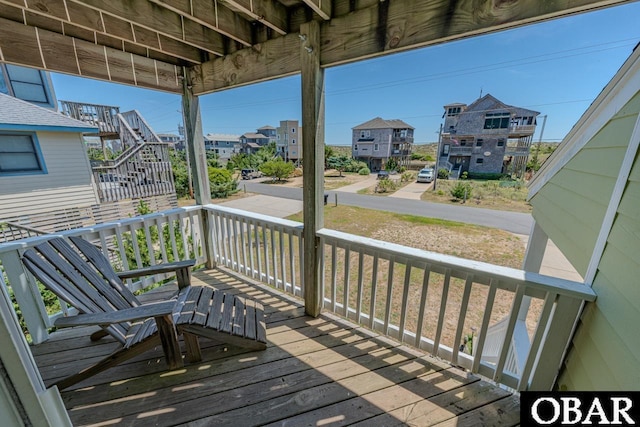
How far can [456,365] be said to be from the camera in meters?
1.80

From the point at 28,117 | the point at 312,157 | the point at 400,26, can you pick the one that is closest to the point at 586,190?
the point at 400,26

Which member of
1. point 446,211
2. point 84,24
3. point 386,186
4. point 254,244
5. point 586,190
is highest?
point 84,24

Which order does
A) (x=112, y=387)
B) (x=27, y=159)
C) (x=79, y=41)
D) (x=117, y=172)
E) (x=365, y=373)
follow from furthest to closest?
(x=117, y=172) → (x=27, y=159) → (x=79, y=41) → (x=365, y=373) → (x=112, y=387)

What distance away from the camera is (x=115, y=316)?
4.79ft

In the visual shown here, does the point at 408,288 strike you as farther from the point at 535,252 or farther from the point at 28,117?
the point at 28,117

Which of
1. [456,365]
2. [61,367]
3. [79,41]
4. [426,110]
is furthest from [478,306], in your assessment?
[79,41]

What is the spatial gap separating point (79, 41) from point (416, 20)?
2648mm

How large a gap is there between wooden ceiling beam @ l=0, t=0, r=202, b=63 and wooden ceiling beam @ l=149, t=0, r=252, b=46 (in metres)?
0.61

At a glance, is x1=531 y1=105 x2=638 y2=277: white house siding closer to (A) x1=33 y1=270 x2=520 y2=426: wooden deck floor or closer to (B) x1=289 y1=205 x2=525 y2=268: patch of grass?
(A) x1=33 y1=270 x2=520 y2=426: wooden deck floor

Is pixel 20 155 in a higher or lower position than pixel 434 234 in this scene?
higher

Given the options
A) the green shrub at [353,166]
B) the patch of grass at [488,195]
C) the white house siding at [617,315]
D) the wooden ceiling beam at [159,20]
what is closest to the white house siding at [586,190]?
the white house siding at [617,315]

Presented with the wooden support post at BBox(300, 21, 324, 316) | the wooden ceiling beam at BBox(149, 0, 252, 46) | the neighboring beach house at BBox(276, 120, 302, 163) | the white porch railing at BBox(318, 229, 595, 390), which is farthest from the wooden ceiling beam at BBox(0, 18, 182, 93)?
the white porch railing at BBox(318, 229, 595, 390)

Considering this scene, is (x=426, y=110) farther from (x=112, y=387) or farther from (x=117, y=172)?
(x=117, y=172)

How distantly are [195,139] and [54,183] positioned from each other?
16.1 feet
